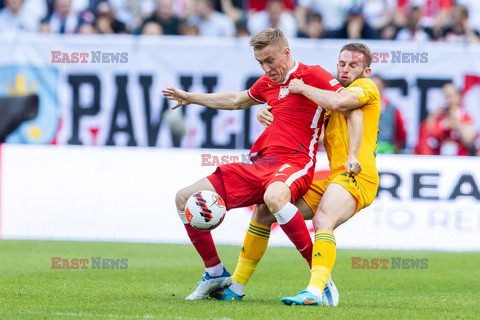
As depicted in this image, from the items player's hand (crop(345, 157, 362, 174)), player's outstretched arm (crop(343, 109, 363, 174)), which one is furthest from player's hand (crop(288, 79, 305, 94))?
player's hand (crop(345, 157, 362, 174))

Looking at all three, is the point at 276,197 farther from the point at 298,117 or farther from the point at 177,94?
the point at 177,94

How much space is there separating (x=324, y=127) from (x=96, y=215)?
239 inches

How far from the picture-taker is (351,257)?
11430 mm

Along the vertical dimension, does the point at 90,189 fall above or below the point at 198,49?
below

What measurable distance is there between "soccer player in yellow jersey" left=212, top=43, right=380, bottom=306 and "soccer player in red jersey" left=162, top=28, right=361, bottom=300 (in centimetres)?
14

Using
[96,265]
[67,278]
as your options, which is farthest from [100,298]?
[96,265]

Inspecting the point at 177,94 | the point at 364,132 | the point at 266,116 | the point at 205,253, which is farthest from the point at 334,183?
the point at 177,94

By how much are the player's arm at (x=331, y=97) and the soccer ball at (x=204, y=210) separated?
112cm

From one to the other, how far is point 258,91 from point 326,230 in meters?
1.49

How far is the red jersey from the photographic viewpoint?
703 centimetres

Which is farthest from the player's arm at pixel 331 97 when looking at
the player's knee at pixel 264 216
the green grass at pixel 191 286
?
the green grass at pixel 191 286

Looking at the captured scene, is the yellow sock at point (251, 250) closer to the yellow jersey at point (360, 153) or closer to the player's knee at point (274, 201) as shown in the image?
the yellow jersey at point (360, 153)

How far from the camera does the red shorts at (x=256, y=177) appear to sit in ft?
22.6

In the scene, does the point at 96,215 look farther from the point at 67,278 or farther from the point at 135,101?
the point at 67,278
